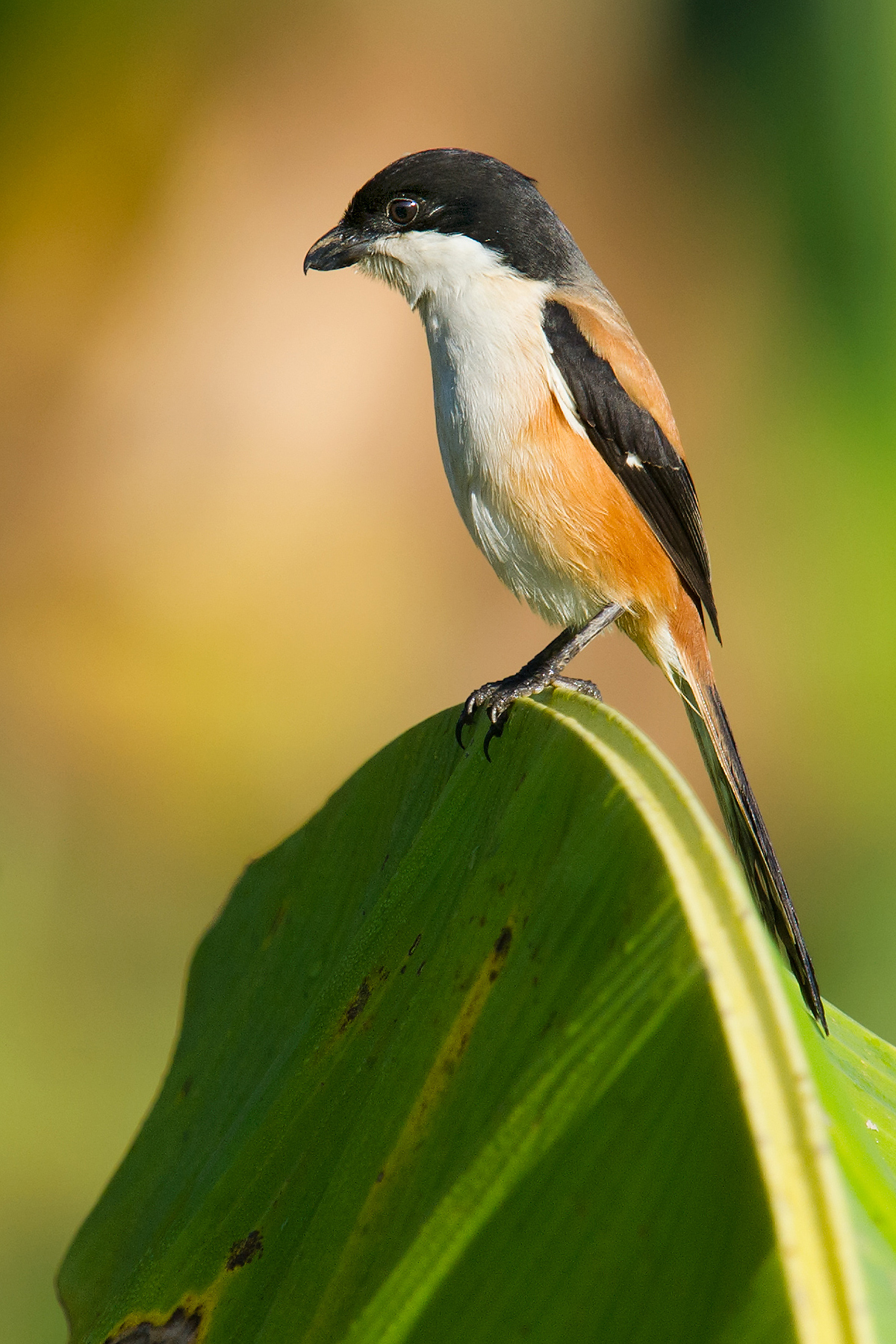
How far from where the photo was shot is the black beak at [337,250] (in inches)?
81.6

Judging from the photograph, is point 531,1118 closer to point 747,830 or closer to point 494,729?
point 494,729

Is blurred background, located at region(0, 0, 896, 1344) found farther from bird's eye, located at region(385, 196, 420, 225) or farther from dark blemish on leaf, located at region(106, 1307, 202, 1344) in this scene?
dark blemish on leaf, located at region(106, 1307, 202, 1344)

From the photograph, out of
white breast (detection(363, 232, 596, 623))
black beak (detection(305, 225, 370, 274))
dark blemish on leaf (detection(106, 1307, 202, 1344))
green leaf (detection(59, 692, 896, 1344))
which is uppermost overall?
black beak (detection(305, 225, 370, 274))

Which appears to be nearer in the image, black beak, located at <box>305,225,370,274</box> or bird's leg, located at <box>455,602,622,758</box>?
bird's leg, located at <box>455,602,622,758</box>

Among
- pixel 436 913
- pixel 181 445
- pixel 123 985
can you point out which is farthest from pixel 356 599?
pixel 436 913

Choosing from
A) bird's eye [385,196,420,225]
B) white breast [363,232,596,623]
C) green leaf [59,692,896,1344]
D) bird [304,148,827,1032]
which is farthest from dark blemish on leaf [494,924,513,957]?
bird's eye [385,196,420,225]

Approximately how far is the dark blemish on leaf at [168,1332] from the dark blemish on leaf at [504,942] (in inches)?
15.2

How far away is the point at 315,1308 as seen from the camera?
756mm

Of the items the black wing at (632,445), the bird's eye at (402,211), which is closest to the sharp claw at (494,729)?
the black wing at (632,445)

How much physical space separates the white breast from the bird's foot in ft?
0.59

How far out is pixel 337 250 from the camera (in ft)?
6.83

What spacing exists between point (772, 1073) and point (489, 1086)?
0.23 metres

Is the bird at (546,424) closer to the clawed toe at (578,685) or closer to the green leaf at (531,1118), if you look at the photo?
the clawed toe at (578,685)

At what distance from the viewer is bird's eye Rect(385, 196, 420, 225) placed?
2.03 metres
